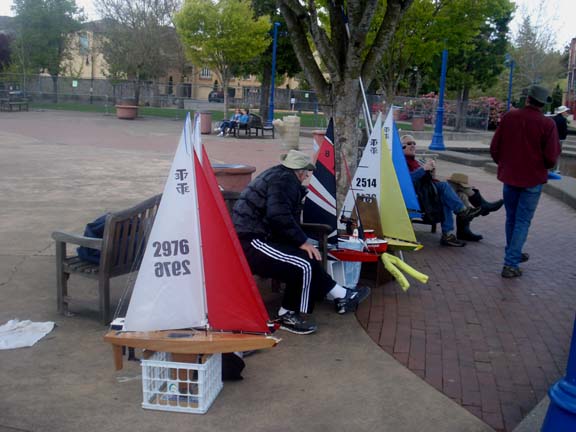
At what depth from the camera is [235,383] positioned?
13.3ft

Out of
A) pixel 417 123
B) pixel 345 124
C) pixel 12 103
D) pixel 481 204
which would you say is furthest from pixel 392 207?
pixel 12 103

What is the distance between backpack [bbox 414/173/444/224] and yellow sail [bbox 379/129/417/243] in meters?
1.29

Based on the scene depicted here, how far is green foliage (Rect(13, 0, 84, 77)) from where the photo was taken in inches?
1850

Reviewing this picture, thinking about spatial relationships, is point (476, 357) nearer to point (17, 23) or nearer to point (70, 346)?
point (70, 346)

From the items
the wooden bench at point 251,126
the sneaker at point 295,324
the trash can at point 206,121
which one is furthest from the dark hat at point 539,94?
the trash can at point 206,121

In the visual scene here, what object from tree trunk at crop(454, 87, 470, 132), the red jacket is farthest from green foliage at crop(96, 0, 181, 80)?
the red jacket

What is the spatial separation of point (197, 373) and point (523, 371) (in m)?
2.27

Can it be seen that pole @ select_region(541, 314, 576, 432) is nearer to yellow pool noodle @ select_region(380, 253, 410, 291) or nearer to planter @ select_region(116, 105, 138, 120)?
yellow pool noodle @ select_region(380, 253, 410, 291)

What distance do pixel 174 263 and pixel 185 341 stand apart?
470mm

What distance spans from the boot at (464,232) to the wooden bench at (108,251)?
4.34 metres

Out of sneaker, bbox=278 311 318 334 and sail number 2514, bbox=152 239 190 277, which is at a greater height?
sail number 2514, bbox=152 239 190 277

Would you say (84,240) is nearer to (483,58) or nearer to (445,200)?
(445,200)

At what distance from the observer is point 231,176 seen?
7684 mm

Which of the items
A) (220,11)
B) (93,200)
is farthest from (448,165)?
(220,11)
